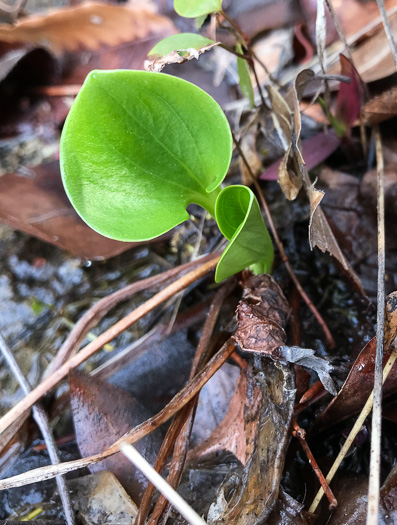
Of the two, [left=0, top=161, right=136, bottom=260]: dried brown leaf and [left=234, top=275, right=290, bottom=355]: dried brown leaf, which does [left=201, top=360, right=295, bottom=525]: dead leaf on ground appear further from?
[left=0, top=161, right=136, bottom=260]: dried brown leaf

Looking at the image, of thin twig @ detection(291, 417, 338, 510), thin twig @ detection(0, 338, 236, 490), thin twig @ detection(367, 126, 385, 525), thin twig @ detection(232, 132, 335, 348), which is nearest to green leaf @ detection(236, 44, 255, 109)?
Answer: thin twig @ detection(232, 132, 335, 348)

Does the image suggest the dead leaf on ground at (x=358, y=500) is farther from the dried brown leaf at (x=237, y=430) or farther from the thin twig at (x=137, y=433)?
the thin twig at (x=137, y=433)

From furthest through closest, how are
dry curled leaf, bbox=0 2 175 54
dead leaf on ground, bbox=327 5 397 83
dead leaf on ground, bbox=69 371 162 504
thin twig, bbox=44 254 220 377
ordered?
1. dry curled leaf, bbox=0 2 175 54
2. dead leaf on ground, bbox=327 5 397 83
3. thin twig, bbox=44 254 220 377
4. dead leaf on ground, bbox=69 371 162 504

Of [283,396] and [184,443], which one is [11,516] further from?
[283,396]

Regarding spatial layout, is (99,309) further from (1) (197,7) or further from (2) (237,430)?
(1) (197,7)

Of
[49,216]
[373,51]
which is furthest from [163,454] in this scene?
[373,51]

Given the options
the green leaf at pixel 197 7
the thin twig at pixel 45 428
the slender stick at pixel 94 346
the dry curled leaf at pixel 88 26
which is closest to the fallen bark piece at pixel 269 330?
the slender stick at pixel 94 346

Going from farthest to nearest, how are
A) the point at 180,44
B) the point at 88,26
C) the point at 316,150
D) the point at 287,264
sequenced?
the point at 88,26, the point at 316,150, the point at 287,264, the point at 180,44
